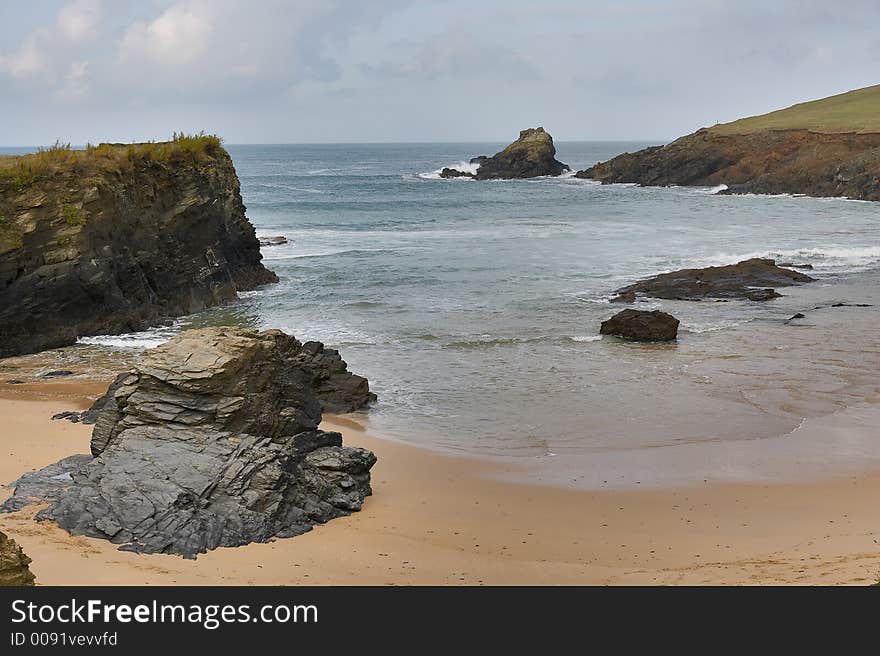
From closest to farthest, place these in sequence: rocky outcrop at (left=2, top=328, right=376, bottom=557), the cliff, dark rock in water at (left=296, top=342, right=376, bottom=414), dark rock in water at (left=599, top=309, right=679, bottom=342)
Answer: rocky outcrop at (left=2, top=328, right=376, bottom=557)
dark rock in water at (left=296, top=342, right=376, bottom=414)
dark rock in water at (left=599, top=309, right=679, bottom=342)
the cliff

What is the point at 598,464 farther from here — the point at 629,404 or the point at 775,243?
the point at 775,243

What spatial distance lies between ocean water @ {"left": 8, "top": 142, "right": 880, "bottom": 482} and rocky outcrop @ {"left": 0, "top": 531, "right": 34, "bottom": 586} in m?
7.73

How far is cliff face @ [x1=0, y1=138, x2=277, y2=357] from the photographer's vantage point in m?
20.7

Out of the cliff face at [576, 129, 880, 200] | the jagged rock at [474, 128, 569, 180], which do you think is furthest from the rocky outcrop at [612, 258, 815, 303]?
the jagged rock at [474, 128, 569, 180]

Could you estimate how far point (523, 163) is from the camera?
97.0 metres

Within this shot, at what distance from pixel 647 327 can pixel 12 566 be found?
54.1 feet

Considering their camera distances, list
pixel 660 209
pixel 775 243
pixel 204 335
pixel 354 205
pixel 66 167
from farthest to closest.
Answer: pixel 354 205
pixel 660 209
pixel 775 243
pixel 66 167
pixel 204 335

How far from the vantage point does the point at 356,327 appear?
24250 millimetres

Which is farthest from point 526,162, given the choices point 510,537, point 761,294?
point 510,537

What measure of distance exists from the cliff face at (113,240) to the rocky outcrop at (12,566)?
45.1 feet

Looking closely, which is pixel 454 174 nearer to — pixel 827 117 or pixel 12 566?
pixel 827 117

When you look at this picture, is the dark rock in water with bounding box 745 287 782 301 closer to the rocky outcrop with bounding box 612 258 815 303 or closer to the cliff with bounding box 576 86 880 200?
the rocky outcrop with bounding box 612 258 815 303

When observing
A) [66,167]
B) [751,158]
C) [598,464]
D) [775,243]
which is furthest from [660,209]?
[598,464]

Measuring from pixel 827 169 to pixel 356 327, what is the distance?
52629 millimetres
